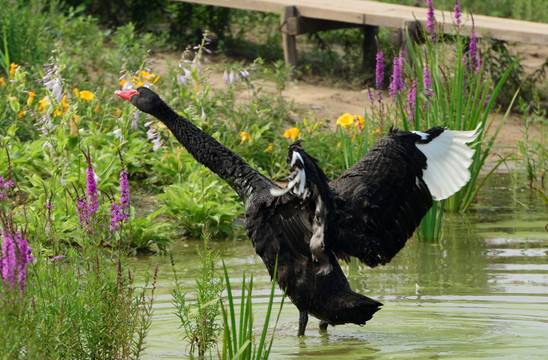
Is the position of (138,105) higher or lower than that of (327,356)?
higher

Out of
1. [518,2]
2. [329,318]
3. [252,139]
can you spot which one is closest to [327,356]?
[329,318]

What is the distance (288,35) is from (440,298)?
6.62 meters

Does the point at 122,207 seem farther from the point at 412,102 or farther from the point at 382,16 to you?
the point at 382,16

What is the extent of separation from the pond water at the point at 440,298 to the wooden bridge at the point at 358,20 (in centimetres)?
328

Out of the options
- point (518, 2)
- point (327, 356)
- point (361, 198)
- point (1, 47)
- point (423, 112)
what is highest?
point (518, 2)

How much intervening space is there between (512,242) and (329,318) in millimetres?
2441

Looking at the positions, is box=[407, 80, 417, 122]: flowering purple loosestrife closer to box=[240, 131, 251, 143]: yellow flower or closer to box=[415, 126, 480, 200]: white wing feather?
box=[415, 126, 480, 200]: white wing feather

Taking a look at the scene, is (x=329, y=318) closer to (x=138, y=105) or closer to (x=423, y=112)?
(x=138, y=105)

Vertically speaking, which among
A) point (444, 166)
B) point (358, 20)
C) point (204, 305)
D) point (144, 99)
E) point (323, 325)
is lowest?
point (323, 325)

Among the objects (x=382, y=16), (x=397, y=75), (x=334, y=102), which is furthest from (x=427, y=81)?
(x=382, y=16)

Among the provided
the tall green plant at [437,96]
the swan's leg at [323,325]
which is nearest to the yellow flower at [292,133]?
the tall green plant at [437,96]

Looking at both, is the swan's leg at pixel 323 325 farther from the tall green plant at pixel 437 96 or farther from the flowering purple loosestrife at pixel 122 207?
the flowering purple loosestrife at pixel 122 207

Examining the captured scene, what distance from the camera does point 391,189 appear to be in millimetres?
5242

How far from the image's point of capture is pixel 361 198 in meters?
5.18
